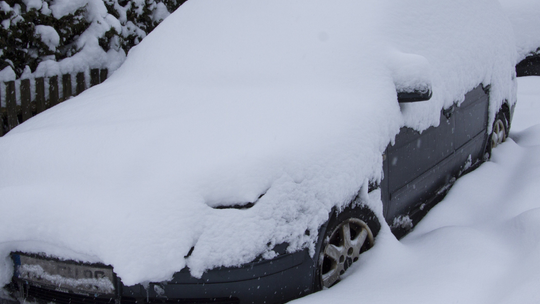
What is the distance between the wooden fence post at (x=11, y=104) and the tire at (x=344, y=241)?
329 centimetres

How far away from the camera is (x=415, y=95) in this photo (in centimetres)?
281

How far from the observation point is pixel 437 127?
3.29 meters

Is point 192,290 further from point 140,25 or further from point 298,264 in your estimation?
point 140,25

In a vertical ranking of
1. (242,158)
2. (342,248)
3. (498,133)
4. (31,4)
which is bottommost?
(498,133)

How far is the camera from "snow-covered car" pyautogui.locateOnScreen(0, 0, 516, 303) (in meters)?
2.04

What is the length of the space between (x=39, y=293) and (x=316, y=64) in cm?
187

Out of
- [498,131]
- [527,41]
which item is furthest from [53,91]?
[527,41]

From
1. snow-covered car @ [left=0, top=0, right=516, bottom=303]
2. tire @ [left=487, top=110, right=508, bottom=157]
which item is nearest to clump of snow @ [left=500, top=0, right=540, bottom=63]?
tire @ [left=487, top=110, right=508, bottom=157]

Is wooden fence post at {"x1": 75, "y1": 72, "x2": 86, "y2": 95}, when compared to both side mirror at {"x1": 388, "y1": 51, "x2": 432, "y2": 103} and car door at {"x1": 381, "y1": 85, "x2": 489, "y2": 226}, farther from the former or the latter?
car door at {"x1": 381, "y1": 85, "x2": 489, "y2": 226}

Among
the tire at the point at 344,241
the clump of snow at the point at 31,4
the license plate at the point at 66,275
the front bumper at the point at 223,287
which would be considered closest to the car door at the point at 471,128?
the tire at the point at 344,241

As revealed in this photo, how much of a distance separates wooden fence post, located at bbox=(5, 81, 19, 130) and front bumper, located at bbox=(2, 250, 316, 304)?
255 centimetres

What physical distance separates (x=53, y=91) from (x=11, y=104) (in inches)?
16.9

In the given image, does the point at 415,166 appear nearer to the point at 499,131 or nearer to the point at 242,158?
the point at 242,158

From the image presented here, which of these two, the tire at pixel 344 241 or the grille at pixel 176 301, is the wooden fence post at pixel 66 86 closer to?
the grille at pixel 176 301
